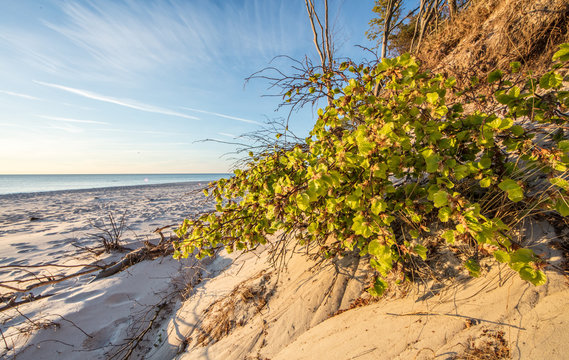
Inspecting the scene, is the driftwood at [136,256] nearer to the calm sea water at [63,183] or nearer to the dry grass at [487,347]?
the dry grass at [487,347]

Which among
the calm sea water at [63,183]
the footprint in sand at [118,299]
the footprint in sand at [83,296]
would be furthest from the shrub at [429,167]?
the calm sea water at [63,183]

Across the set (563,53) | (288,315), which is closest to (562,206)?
(563,53)

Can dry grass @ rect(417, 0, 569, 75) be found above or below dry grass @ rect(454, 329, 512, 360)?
above

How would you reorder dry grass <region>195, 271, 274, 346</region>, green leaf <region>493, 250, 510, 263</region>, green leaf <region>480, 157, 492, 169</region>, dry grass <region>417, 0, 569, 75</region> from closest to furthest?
green leaf <region>493, 250, 510, 263</region> < green leaf <region>480, 157, 492, 169</region> < dry grass <region>195, 271, 274, 346</region> < dry grass <region>417, 0, 569, 75</region>

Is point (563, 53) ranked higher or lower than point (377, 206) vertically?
higher

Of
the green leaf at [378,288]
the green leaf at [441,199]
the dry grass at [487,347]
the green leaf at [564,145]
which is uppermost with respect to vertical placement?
the green leaf at [564,145]

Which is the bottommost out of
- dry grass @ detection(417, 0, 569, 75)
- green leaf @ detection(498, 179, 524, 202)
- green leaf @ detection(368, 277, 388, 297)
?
green leaf @ detection(368, 277, 388, 297)

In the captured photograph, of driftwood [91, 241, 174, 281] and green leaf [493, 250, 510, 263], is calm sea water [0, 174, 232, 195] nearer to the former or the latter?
driftwood [91, 241, 174, 281]

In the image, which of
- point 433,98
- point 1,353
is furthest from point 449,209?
point 1,353

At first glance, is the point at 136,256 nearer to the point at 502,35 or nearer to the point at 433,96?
the point at 433,96

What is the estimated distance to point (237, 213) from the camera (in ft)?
6.63

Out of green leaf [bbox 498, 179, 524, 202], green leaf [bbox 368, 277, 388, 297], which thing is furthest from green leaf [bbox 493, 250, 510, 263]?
green leaf [bbox 368, 277, 388, 297]

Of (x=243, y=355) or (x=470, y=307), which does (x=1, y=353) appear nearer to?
(x=243, y=355)

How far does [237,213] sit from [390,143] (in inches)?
55.5
